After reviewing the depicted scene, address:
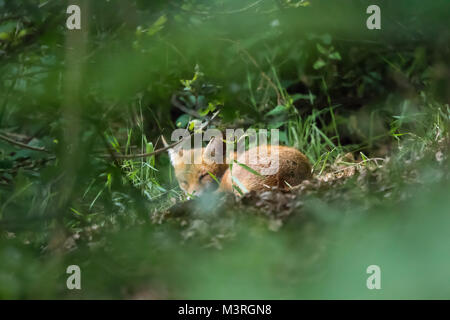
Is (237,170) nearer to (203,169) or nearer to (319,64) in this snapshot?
(203,169)

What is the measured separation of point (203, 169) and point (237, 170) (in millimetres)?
438

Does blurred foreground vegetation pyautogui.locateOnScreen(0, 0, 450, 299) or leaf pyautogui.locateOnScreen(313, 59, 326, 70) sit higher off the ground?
leaf pyautogui.locateOnScreen(313, 59, 326, 70)

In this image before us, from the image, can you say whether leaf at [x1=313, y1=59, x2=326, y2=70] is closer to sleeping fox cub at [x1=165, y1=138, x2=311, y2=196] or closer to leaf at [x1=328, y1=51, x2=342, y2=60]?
leaf at [x1=328, y1=51, x2=342, y2=60]

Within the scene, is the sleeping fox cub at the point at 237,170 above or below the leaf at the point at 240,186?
above

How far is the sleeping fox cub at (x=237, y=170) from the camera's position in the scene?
116 inches

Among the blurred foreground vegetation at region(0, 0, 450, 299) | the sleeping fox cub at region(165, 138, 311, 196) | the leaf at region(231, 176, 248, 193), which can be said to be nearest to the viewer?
the blurred foreground vegetation at region(0, 0, 450, 299)

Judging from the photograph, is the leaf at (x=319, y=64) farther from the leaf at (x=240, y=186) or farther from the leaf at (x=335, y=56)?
the leaf at (x=240, y=186)

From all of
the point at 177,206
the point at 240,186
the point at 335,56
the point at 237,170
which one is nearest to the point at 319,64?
the point at 335,56

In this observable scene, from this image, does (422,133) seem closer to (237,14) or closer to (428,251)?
(237,14)

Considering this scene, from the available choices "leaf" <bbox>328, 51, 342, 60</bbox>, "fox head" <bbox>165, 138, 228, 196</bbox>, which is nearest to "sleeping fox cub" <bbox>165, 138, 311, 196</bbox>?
"fox head" <bbox>165, 138, 228, 196</bbox>

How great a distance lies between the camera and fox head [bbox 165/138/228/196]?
343 centimetres

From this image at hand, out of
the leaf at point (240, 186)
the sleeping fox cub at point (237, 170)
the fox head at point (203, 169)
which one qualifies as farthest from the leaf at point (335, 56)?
the leaf at point (240, 186)

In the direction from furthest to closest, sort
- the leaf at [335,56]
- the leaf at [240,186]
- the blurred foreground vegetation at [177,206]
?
the leaf at [335,56] → the leaf at [240,186] → the blurred foreground vegetation at [177,206]

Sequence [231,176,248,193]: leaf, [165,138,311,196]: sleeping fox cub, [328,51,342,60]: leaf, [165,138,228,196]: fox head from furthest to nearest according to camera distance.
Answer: [328,51,342,60]: leaf
[165,138,228,196]: fox head
[165,138,311,196]: sleeping fox cub
[231,176,248,193]: leaf
